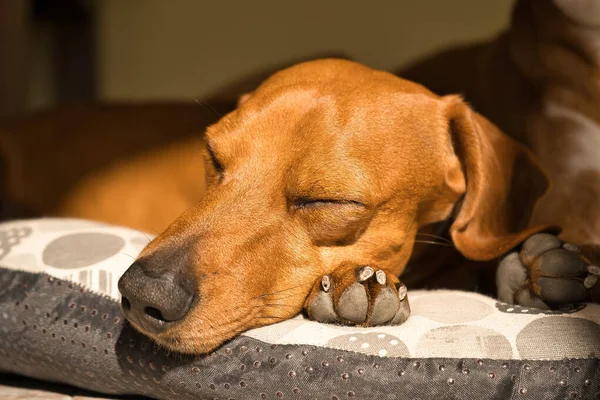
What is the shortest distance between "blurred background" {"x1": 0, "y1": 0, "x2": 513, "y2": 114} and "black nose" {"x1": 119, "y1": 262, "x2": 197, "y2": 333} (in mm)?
2779

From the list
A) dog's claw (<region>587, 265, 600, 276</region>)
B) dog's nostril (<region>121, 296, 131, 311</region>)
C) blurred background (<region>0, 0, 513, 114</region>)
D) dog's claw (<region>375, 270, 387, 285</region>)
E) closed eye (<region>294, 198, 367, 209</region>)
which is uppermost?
closed eye (<region>294, 198, 367, 209</region>)

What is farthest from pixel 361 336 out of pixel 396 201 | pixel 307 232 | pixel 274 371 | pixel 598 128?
pixel 598 128

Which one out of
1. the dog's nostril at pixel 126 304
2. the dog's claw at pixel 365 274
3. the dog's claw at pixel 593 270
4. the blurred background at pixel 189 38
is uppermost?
the dog's nostril at pixel 126 304

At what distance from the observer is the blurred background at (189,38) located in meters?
4.41

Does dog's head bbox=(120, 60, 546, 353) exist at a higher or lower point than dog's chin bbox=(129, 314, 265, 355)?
higher

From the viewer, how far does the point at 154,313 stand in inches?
63.5

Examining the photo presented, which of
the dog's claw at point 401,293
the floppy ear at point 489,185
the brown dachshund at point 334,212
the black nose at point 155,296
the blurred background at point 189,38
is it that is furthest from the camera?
the blurred background at point 189,38

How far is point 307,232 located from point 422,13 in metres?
2.90

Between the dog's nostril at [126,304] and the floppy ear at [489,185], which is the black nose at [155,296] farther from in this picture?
the floppy ear at [489,185]

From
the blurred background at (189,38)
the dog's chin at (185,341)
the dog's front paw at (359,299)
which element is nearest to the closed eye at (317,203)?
the dog's front paw at (359,299)

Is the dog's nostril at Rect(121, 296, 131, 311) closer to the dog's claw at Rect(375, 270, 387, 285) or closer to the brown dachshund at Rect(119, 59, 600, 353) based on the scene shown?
the brown dachshund at Rect(119, 59, 600, 353)

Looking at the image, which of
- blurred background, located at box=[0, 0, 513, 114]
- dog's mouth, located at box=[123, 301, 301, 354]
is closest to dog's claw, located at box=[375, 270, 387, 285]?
dog's mouth, located at box=[123, 301, 301, 354]

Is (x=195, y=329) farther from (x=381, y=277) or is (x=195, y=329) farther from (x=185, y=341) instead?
(x=381, y=277)

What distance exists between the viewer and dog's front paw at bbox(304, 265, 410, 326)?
5.70ft
